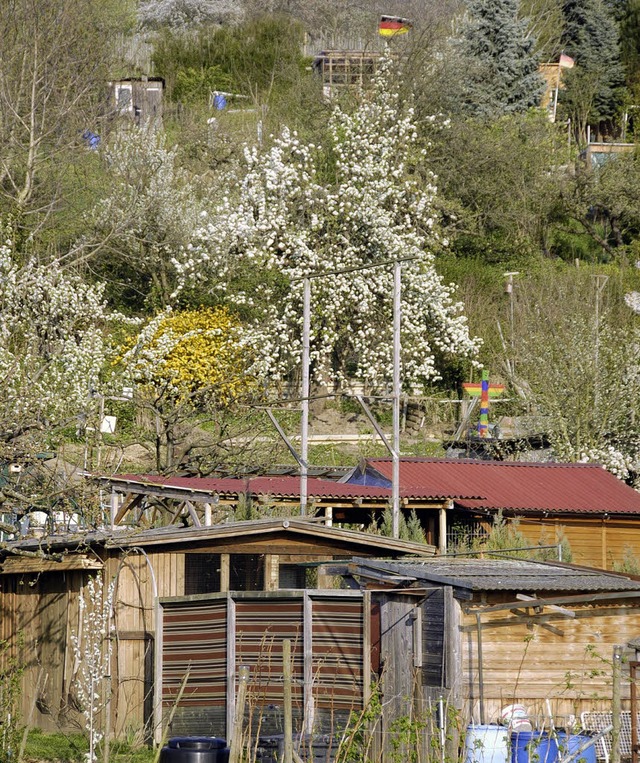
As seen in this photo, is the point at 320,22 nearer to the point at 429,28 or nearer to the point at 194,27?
the point at 194,27

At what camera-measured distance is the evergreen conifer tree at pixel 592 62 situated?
6191cm

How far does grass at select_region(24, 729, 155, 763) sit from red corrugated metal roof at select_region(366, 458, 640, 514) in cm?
977

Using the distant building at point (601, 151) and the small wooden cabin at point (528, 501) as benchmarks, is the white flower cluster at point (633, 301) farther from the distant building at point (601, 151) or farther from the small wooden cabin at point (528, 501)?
the distant building at point (601, 151)

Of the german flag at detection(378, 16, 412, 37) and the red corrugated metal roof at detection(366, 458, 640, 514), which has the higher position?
the german flag at detection(378, 16, 412, 37)

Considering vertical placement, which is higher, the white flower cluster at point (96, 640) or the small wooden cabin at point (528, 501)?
the small wooden cabin at point (528, 501)

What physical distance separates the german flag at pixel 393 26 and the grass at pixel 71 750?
143 ft

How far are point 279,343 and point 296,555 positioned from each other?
18.7 meters

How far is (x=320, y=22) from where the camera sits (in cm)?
7381

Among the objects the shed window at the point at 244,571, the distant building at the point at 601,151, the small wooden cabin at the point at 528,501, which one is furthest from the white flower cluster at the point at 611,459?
the distant building at the point at 601,151

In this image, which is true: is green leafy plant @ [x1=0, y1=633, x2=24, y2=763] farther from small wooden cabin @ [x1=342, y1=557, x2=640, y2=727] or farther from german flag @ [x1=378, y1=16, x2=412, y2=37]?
german flag @ [x1=378, y1=16, x2=412, y2=37]

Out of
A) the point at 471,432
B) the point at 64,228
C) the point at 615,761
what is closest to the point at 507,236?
the point at 471,432

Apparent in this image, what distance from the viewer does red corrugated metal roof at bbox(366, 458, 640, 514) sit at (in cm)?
2497

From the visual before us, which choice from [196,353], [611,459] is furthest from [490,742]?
[196,353]

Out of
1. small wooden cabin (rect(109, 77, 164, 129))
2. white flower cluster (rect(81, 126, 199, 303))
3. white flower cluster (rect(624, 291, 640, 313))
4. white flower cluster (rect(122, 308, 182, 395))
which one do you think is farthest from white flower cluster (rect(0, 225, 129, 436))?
small wooden cabin (rect(109, 77, 164, 129))
